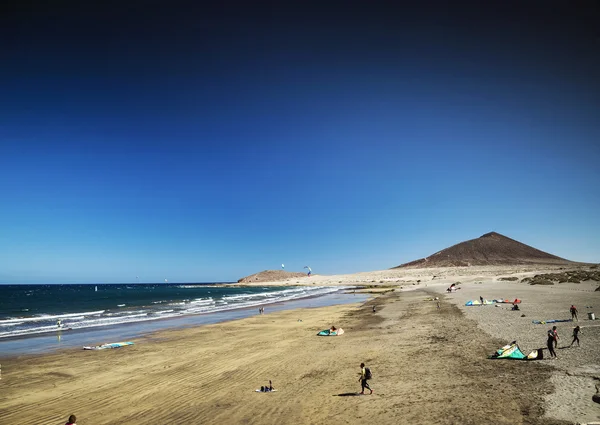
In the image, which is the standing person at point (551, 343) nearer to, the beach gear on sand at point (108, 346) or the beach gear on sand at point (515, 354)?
the beach gear on sand at point (515, 354)

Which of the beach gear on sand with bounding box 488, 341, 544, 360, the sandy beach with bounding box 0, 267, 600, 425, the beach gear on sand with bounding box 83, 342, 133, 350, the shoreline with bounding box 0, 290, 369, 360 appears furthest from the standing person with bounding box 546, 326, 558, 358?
the shoreline with bounding box 0, 290, 369, 360

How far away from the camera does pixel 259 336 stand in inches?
1077

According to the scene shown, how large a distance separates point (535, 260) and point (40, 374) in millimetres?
179276

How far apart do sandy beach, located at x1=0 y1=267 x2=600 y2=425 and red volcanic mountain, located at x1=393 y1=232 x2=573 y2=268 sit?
5524 inches

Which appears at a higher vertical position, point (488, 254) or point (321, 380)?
point (488, 254)

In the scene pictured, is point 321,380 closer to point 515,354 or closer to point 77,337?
point 515,354

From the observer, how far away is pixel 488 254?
6270 inches

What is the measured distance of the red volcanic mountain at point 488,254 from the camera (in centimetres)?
14938

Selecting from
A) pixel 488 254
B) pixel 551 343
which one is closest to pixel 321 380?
pixel 551 343

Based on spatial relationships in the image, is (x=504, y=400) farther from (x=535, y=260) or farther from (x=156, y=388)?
(x=535, y=260)

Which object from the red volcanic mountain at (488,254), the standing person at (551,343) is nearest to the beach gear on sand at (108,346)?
the standing person at (551,343)

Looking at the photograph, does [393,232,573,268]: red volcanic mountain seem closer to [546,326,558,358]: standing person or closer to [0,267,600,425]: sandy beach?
[0,267,600,425]: sandy beach

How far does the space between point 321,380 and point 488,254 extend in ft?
559

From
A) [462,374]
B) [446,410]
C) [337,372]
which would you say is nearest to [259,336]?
[337,372]
